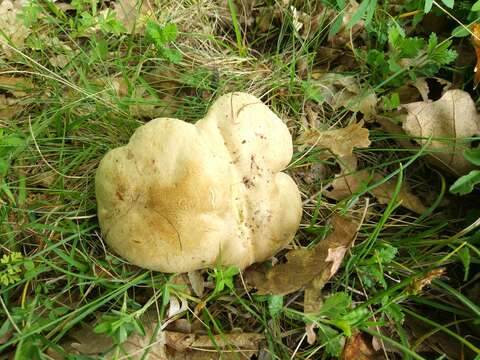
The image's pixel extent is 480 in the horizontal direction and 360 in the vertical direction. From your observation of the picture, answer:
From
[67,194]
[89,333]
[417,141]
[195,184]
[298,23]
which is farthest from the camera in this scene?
[298,23]

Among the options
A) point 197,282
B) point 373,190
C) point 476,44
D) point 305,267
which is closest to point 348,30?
point 476,44

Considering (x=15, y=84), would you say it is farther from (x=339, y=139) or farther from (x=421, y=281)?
(x=421, y=281)

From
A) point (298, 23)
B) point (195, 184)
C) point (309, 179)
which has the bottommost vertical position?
point (309, 179)

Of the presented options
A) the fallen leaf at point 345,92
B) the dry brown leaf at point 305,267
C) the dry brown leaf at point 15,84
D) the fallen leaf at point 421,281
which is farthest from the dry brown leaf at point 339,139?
the dry brown leaf at point 15,84

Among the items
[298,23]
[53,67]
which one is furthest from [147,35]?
[298,23]

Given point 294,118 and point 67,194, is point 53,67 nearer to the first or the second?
point 67,194

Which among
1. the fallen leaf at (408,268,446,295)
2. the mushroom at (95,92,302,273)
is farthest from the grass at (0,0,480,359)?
the mushroom at (95,92,302,273)
